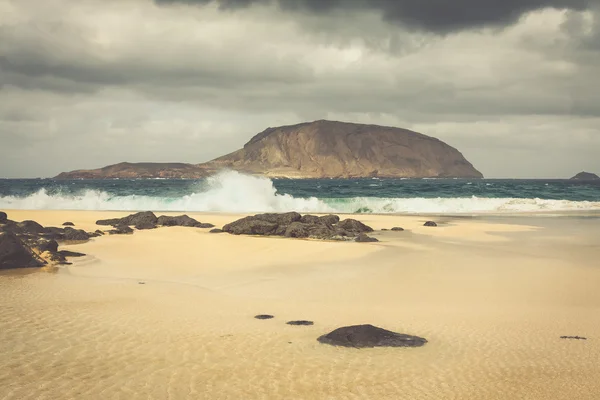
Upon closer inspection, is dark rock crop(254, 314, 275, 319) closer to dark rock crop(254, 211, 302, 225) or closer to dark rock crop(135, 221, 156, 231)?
dark rock crop(254, 211, 302, 225)

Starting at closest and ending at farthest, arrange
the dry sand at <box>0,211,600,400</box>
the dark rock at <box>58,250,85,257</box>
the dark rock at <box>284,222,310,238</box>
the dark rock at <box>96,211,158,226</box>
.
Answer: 1. the dry sand at <box>0,211,600,400</box>
2. the dark rock at <box>58,250,85,257</box>
3. the dark rock at <box>284,222,310,238</box>
4. the dark rock at <box>96,211,158,226</box>

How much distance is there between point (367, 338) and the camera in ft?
25.1

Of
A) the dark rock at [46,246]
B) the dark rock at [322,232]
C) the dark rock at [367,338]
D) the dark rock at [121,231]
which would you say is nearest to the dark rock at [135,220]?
the dark rock at [121,231]

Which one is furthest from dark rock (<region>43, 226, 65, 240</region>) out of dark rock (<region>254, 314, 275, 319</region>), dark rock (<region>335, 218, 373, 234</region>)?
dark rock (<region>254, 314, 275, 319</region>)

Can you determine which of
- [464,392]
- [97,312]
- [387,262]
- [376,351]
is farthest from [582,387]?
[387,262]

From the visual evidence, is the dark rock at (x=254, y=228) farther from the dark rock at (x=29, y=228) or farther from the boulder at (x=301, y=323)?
the boulder at (x=301, y=323)

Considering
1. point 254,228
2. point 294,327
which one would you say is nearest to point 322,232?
point 254,228

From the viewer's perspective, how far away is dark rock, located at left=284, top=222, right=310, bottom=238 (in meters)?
23.5

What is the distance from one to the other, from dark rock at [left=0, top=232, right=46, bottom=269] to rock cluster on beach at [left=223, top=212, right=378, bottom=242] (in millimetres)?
11550

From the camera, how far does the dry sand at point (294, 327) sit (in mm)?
6066

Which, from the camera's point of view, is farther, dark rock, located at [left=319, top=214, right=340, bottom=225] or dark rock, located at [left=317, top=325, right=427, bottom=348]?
dark rock, located at [left=319, top=214, right=340, bottom=225]

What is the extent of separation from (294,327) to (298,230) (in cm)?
1500

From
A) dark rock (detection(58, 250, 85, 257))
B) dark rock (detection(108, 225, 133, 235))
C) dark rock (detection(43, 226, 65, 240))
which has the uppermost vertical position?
dark rock (detection(43, 226, 65, 240))

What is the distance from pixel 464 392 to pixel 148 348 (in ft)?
13.6
